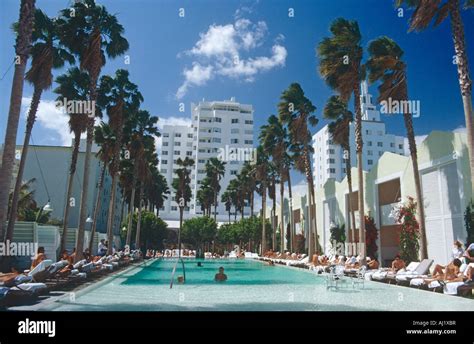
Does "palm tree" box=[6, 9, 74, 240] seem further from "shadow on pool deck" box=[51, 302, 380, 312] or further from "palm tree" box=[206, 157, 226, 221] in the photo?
"palm tree" box=[206, 157, 226, 221]

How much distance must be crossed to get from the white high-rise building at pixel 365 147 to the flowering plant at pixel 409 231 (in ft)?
231

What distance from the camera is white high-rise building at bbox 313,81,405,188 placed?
93938 millimetres

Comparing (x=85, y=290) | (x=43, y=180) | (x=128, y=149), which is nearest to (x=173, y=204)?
(x=43, y=180)

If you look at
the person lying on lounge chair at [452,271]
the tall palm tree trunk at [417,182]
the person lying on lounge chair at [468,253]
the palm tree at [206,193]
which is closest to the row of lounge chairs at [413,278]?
the person lying on lounge chair at [452,271]

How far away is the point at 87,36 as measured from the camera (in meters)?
19.5

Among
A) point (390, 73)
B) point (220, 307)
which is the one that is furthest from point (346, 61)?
point (220, 307)

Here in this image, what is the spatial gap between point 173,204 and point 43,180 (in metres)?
69.1

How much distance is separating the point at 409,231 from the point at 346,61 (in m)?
10.4

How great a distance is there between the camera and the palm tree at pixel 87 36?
1887 cm

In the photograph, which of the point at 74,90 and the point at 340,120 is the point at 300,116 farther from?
the point at 74,90

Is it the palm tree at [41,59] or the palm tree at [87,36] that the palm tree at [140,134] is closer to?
the palm tree at [87,36]
